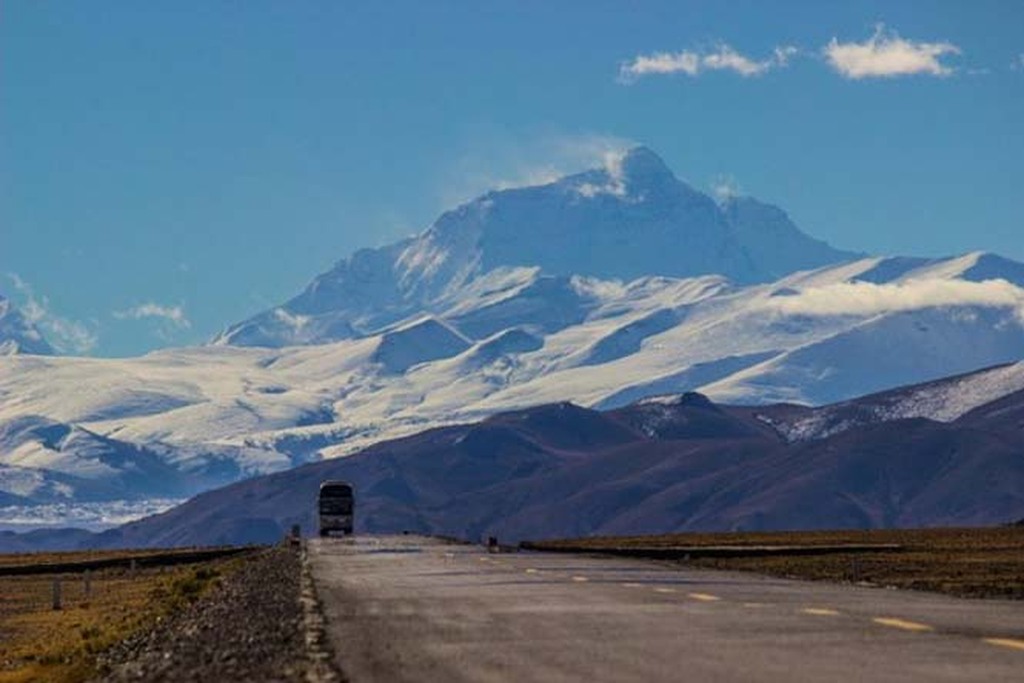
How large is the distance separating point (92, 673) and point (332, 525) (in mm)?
145606

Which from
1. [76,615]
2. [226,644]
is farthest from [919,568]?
[226,644]

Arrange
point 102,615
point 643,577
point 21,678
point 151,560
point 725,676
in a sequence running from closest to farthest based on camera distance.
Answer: point 725,676, point 21,678, point 643,577, point 102,615, point 151,560

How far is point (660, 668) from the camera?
24.8 m

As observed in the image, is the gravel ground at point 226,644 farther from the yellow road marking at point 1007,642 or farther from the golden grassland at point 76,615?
the yellow road marking at point 1007,642

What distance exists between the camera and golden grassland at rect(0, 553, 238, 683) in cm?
5025

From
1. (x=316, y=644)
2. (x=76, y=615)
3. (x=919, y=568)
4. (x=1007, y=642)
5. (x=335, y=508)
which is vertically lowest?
(x=1007, y=642)

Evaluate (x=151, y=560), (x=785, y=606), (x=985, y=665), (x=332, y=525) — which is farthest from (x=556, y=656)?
(x=332, y=525)

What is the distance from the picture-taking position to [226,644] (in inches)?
1305

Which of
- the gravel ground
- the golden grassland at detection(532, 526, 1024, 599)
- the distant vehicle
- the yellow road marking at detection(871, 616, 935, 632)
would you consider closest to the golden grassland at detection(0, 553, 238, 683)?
the gravel ground

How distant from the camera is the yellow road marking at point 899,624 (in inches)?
1219

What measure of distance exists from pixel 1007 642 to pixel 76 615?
204ft

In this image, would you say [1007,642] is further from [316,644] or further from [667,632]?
[316,644]

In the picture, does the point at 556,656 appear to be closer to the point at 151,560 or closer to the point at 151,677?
the point at 151,677

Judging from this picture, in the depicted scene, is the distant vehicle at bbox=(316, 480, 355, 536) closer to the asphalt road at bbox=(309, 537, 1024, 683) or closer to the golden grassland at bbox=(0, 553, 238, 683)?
the golden grassland at bbox=(0, 553, 238, 683)
